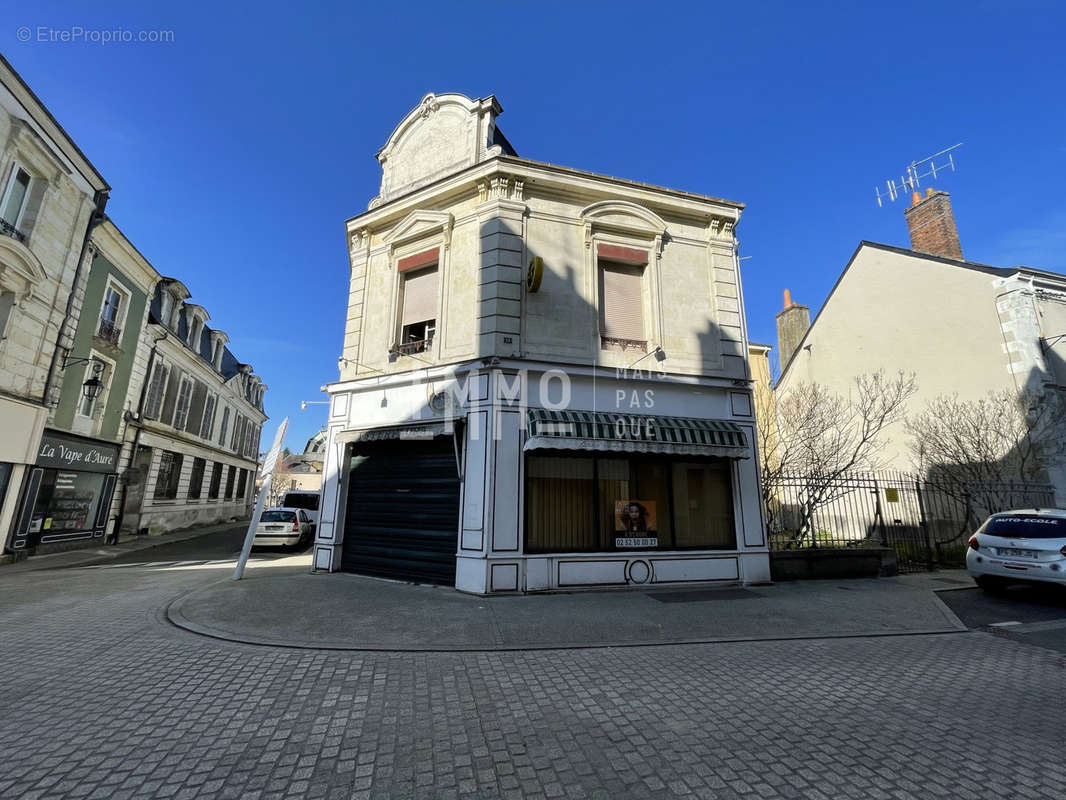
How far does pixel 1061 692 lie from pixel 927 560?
30.8ft

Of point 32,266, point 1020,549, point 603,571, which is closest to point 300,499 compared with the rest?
point 32,266

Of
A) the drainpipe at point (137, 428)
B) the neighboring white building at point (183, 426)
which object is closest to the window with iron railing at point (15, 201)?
the neighboring white building at point (183, 426)

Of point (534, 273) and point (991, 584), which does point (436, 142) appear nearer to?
point (534, 273)

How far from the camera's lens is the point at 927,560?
11898mm

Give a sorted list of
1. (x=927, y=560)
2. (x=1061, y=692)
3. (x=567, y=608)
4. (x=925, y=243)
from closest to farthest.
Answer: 1. (x=1061, y=692)
2. (x=567, y=608)
3. (x=927, y=560)
4. (x=925, y=243)

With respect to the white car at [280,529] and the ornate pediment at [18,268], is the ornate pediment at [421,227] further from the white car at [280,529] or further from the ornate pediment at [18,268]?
the white car at [280,529]

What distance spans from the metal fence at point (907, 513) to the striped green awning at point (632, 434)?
10.5ft

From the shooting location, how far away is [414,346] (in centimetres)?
1018

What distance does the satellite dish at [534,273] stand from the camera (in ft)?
30.0

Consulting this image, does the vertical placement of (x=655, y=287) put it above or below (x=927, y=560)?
above

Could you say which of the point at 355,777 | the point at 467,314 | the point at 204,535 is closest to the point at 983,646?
the point at 355,777

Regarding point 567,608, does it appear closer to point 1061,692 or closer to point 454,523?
point 454,523

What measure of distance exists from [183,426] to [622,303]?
73.2 ft

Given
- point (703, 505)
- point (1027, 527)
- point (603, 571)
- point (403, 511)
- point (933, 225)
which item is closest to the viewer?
point (1027, 527)
